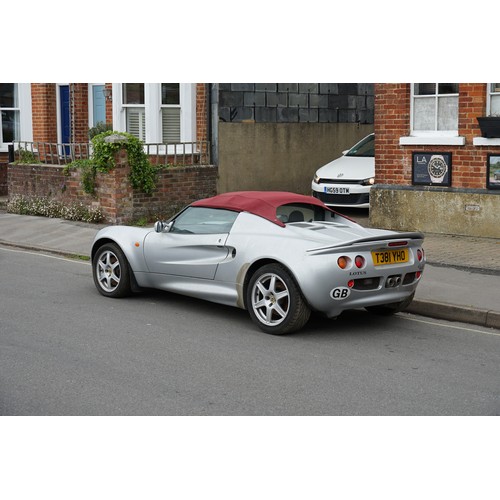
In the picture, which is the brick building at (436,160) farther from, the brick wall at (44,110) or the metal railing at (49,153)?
the brick wall at (44,110)

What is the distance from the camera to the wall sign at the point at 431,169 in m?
13.8

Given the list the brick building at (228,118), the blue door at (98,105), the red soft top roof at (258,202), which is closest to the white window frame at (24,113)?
the brick building at (228,118)

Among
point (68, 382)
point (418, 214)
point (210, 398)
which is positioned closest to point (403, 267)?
point (210, 398)

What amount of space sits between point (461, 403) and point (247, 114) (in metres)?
12.6

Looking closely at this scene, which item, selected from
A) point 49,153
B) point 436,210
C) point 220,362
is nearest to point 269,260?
point 220,362

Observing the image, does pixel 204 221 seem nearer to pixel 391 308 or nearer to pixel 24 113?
pixel 391 308

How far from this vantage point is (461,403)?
638cm

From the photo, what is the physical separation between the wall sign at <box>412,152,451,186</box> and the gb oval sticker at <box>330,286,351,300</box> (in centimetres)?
613

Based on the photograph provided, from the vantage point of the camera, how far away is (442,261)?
11875 millimetres

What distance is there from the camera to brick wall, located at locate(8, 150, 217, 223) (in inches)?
637

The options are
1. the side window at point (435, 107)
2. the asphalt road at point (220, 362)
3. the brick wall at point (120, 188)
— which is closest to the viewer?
the asphalt road at point (220, 362)

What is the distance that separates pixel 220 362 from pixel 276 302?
1106mm

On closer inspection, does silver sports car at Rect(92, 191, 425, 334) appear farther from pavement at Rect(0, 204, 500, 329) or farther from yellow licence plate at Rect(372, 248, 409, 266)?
pavement at Rect(0, 204, 500, 329)

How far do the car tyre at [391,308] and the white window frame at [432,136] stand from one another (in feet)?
16.3
